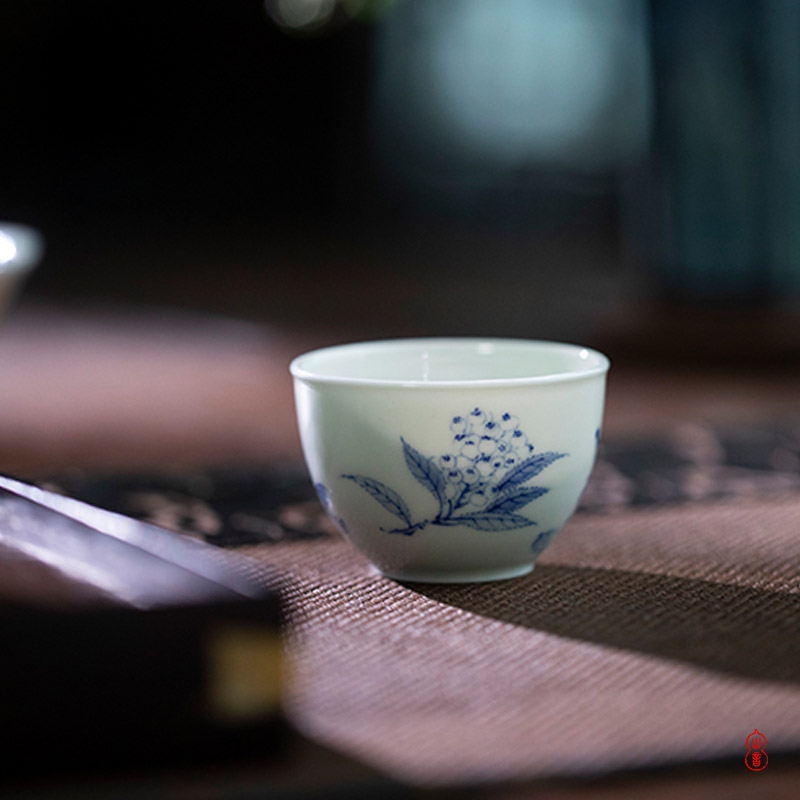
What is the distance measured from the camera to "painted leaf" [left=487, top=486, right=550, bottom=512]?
380mm

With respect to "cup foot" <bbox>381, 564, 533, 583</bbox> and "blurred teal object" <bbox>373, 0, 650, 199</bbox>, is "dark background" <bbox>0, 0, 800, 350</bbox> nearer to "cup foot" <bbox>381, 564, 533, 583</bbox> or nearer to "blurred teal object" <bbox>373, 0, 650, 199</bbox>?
"blurred teal object" <bbox>373, 0, 650, 199</bbox>

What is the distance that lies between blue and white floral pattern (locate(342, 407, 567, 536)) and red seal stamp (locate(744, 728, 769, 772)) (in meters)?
0.13

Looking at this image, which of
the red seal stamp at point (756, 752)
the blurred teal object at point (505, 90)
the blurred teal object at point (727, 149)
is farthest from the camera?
the blurred teal object at point (505, 90)

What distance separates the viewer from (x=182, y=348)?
1163mm

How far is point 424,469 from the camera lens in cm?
37

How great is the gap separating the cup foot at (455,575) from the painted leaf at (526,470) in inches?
1.4

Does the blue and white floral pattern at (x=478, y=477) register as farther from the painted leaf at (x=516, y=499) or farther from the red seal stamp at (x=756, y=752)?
the red seal stamp at (x=756, y=752)

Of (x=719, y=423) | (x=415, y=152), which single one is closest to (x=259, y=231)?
(x=415, y=152)

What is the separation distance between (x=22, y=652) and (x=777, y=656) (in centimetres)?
20

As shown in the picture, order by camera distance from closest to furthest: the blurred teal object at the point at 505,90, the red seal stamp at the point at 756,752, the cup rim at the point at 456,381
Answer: the red seal stamp at the point at 756,752
the cup rim at the point at 456,381
the blurred teal object at the point at 505,90

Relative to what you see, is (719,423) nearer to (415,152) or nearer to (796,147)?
(796,147)

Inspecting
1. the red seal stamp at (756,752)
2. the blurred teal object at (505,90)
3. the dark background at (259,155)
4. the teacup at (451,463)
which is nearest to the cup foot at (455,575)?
the teacup at (451,463)

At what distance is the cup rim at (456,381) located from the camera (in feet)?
1.20

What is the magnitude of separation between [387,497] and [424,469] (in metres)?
0.02
